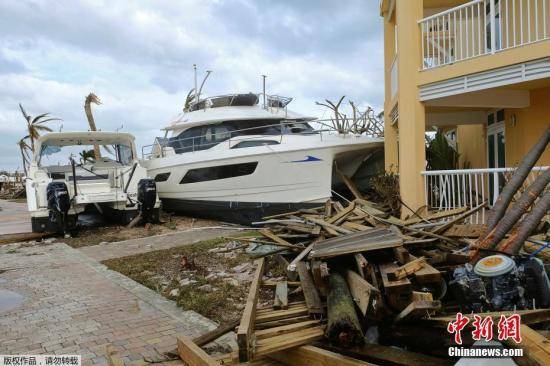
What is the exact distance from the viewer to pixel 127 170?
14195 mm

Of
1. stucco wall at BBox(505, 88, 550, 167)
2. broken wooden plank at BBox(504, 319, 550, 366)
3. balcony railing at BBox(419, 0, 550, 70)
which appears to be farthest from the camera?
stucco wall at BBox(505, 88, 550, 167)

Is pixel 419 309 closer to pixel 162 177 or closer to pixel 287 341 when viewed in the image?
pixel 287 341

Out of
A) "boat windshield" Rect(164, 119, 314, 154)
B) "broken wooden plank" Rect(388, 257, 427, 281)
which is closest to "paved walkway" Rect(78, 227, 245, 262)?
"boat windshield" Rect(164, 119, 314, 154)

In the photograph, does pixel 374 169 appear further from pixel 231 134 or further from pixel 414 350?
pixel 414 350

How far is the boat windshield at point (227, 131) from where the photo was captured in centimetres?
1473

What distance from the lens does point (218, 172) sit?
13.8 meters

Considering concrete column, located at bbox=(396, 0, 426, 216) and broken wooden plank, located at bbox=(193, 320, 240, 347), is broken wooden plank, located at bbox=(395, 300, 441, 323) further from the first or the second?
concrete column, located at bbox=(396, 0, 426, 216)

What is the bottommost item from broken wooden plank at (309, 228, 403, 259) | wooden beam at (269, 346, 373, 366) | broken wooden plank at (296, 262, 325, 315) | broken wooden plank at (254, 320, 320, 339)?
wooden beam at (269, 346, 373, 366)

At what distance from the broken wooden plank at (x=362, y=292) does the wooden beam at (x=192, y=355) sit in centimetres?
128

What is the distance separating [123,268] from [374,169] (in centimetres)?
965

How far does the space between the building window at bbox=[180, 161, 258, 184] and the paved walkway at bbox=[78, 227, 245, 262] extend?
5.86 feet

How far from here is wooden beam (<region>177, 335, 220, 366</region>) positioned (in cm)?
360

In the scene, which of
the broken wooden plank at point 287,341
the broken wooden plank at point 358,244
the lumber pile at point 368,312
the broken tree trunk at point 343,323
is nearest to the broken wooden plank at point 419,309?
the lumber pile at point 368,312

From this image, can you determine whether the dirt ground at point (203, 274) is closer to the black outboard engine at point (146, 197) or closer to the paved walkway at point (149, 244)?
the paved walkway at point (149, 244)
